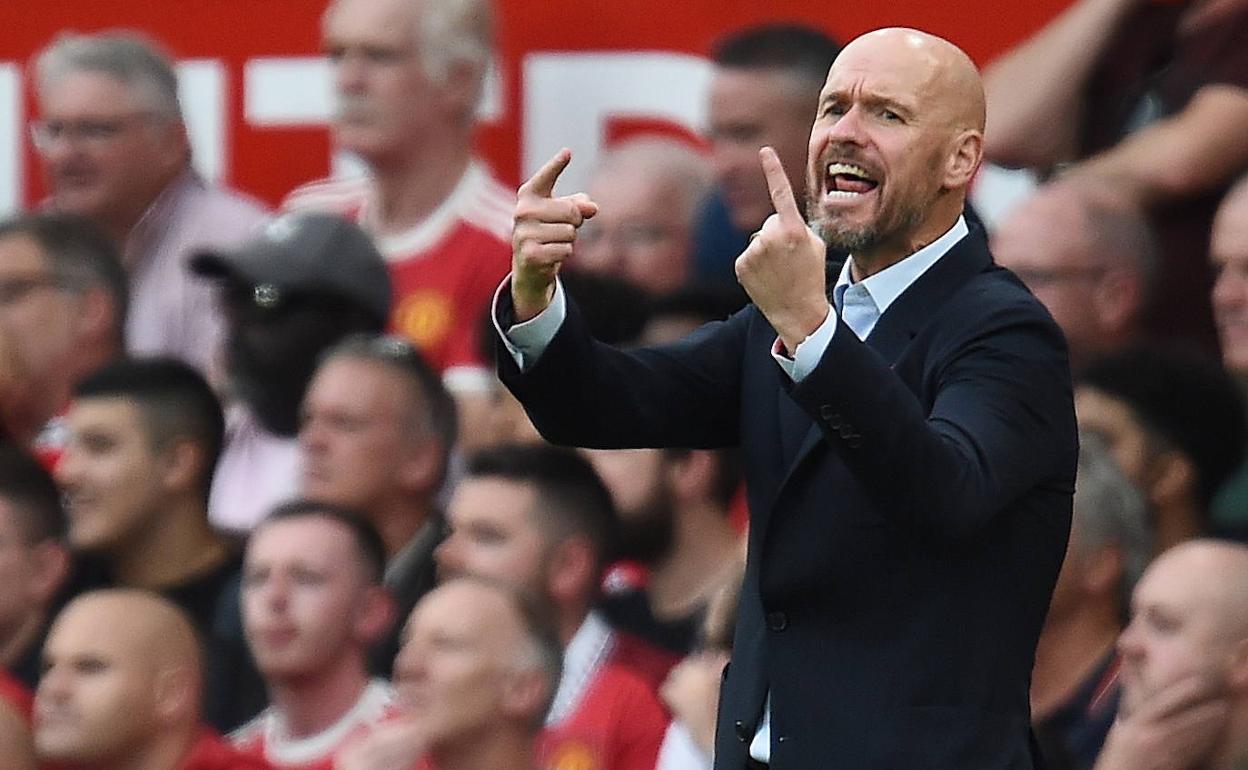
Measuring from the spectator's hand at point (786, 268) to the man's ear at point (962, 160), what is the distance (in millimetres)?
292

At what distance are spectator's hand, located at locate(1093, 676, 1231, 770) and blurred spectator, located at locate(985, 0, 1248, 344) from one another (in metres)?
1.18

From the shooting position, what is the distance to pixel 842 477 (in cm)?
301

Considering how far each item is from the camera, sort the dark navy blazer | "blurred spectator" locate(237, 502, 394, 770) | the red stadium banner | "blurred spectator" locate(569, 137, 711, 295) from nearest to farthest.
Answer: the dark navy blazer, "blurred spectator" locate(237, 502, 394, 770), "blurred spectator" locate(569, 137, 711, 295), the red stadium banner

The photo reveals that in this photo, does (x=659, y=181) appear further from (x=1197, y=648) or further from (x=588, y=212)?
(x=588, y=212)

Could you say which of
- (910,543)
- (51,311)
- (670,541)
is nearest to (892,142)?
(910,543)

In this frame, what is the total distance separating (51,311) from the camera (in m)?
6.07

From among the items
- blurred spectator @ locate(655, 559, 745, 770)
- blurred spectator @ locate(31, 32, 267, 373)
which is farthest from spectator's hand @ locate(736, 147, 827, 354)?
blurred spectator @ locate(31, 32, 267, 373)

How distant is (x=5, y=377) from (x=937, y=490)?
11.8 feet

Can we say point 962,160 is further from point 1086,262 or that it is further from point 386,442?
point 386,442

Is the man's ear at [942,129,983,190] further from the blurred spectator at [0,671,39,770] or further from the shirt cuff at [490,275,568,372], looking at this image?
the blurred spectator at [0,671,39,770]

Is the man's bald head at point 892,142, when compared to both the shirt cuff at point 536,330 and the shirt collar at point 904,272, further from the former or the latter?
the shirt cuff at point 536,330

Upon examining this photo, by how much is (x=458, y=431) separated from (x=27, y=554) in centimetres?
87

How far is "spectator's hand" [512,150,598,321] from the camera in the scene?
9.81 ft

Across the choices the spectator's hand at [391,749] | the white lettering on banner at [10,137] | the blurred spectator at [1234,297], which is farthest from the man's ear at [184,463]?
the blurred spectator at [1234,297]
